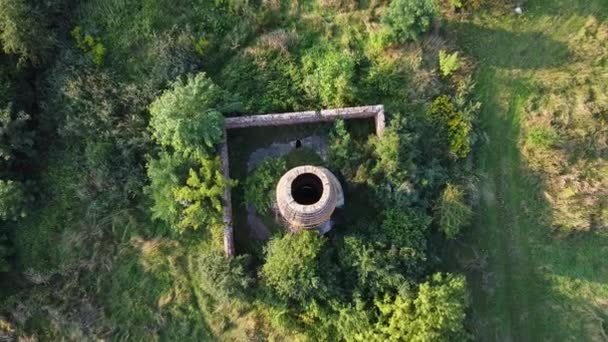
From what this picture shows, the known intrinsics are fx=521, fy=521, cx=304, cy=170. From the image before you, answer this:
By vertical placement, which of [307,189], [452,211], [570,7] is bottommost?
[452,211]

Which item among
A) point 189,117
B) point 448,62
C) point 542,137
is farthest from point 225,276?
point 542,137

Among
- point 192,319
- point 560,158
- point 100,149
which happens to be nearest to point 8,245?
point 100,149

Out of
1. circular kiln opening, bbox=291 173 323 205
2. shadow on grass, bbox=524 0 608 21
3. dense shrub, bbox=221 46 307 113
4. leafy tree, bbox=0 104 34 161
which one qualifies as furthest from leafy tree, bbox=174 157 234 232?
shadow on grass, bbox=524 0 608 21

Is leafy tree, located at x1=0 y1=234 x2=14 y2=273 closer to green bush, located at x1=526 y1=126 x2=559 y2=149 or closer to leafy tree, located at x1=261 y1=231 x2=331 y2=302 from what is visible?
leafy tree, located at x1=261 y1=231 x2=331 y2=302

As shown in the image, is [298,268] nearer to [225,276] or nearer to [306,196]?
[306,196]

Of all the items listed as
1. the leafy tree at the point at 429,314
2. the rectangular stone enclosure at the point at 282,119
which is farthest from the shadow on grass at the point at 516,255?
the rectangular stone enclosure at the point at 282,119

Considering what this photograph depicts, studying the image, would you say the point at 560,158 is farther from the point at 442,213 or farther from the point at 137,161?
the point at 137,161
